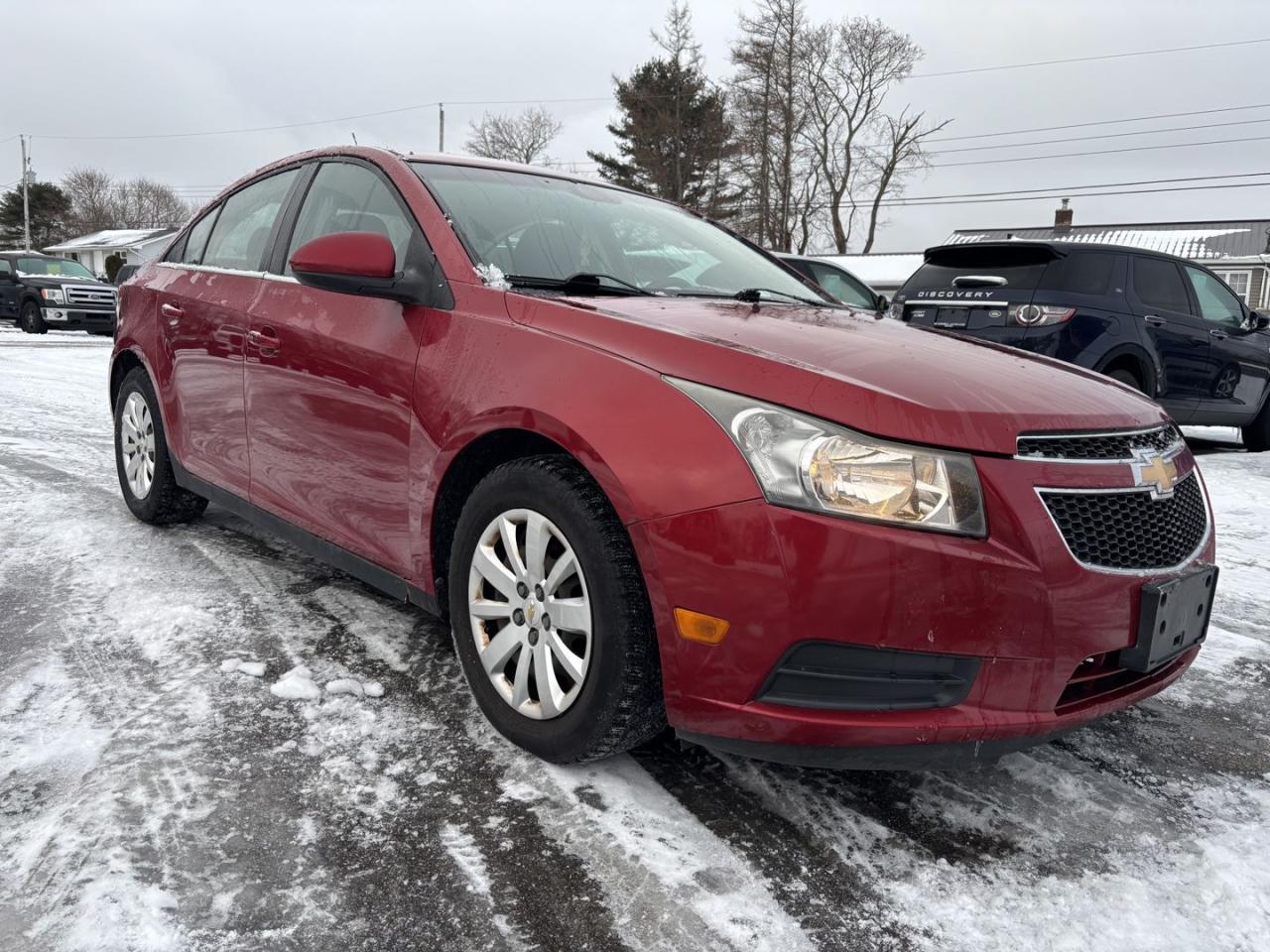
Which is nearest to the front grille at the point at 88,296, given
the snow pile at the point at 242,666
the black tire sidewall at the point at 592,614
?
the snow pile at the point at 242,666

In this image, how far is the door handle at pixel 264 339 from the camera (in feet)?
10.7

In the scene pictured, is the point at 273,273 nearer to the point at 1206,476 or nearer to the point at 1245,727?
the point at 1245,727

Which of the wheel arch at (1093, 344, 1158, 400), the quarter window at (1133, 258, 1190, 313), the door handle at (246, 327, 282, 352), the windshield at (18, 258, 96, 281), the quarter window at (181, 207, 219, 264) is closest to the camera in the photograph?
the door handle at (246, 327, 282, 352)

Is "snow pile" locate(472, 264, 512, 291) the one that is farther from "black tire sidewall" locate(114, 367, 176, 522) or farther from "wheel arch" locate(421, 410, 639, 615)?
"black tire sidewall" locate(114, 367, 176, 522)

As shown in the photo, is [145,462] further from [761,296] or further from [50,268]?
[50,268]

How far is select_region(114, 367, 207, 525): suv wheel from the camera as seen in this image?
4277 mm

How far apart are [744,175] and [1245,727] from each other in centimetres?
3861

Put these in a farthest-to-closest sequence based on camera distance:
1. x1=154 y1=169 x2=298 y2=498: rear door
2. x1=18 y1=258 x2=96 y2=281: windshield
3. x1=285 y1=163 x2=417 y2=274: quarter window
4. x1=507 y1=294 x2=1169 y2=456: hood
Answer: x1=18 y1=258 x2=96 y2=281: windshield → x1=154 y1=169 x2=298 y2=498: rear door → x1=285 y1=163 x2=417 y2=274: quarter window → x1=507 y1=294 x2=1169 y2=456: hood

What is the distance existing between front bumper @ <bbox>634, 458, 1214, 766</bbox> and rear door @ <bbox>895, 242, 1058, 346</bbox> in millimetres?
5411

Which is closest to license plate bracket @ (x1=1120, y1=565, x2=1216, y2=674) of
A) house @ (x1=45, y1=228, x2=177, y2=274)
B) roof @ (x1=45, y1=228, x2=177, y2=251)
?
house @ (x1=45, y1=228, x2=177, y2=274)

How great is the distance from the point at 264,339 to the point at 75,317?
19067 millimetres

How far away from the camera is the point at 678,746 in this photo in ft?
8.27

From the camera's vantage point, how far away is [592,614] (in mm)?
2150

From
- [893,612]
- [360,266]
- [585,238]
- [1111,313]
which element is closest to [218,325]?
[360,266]
